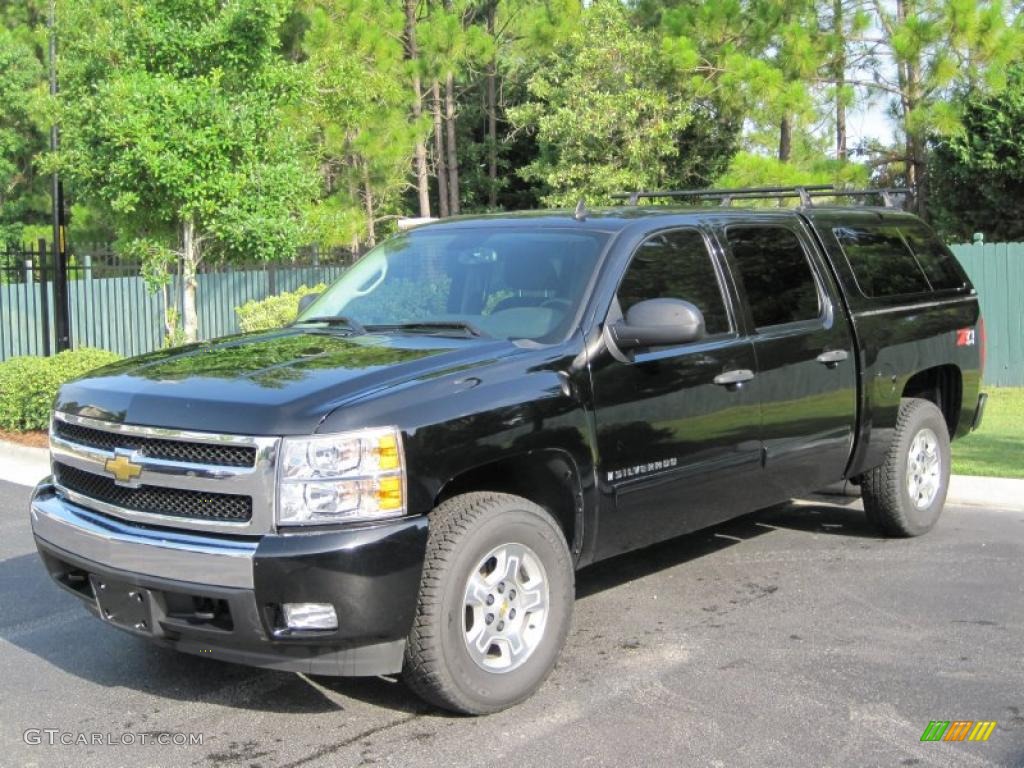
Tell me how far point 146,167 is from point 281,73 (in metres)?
1.96

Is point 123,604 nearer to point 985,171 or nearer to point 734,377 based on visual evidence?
point 734,377

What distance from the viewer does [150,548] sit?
420 cm

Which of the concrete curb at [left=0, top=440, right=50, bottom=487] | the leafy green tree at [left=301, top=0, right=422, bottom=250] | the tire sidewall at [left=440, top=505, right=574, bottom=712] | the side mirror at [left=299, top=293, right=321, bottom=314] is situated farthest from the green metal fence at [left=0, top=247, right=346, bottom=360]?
the tire sidewall at [left=440, top=505, right=574, bottom=712]

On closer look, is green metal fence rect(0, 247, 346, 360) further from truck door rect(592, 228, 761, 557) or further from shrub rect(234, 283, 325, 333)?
truck door rect(592, 228, 761, 557)

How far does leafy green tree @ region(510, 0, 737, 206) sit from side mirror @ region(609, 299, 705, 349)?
17258 millimetres

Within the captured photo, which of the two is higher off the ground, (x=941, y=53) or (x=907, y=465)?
(x=941, y=53)

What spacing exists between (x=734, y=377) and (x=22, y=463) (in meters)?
7.53

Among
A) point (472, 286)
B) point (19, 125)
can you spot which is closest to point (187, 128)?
point (472, 286)

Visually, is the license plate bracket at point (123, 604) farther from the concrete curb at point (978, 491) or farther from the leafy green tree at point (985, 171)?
the leafy green tree at point (985, 171)

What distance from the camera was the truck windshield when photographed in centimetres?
516

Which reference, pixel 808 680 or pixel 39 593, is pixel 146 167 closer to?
pixel 39 593

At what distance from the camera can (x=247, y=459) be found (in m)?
4.09

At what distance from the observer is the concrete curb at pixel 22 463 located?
991cm

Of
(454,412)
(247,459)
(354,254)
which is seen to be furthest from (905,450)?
(354,254)
